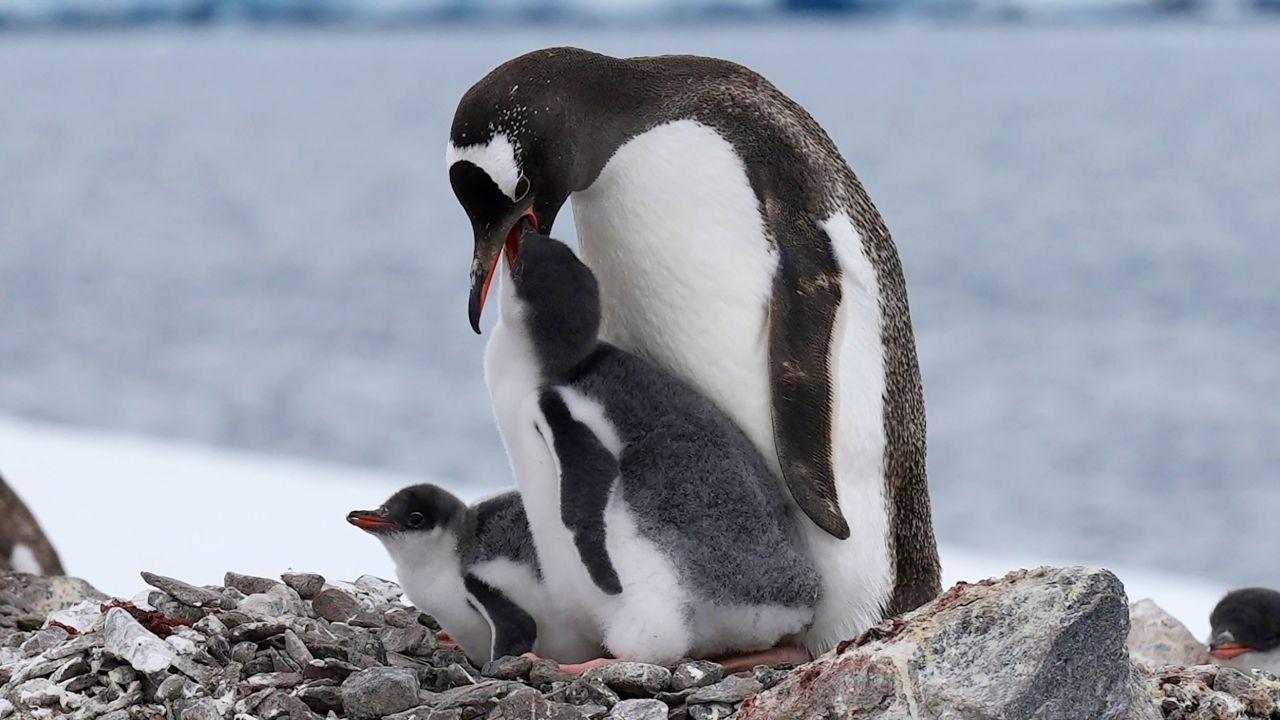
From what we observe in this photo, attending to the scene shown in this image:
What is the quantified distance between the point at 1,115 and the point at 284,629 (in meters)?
52.6

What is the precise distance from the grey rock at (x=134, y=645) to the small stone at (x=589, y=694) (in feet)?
1.93

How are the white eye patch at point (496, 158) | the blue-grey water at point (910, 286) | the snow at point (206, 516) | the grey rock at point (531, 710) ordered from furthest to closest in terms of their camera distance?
the blue-grey water at point (910, 286)
the snow at point (206, 516)
the white eye patch at point (496, 158)
the grey rock at point (531, 710)

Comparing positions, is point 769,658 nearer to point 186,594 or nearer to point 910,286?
point 186,594

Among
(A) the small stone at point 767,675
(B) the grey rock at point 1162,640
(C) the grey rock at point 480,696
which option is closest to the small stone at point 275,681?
(C) the grey rock at point 480,696

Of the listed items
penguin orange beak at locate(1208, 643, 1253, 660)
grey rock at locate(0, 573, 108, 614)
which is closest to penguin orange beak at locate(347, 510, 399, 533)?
grey rock at locate(0, 573, 108, 614)

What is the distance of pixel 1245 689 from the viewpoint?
2.58m

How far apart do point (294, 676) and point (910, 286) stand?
62.0 ft

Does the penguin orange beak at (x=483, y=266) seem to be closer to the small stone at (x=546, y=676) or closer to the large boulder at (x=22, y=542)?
the small stone at (x=546, y=676)

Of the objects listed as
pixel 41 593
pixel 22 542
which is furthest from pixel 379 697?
pixel 22 542

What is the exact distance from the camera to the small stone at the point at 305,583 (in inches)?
112

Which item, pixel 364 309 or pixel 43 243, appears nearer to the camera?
pixel 364 309

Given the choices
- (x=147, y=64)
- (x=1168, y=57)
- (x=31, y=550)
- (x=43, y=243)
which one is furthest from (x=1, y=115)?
(x=31, y=550)

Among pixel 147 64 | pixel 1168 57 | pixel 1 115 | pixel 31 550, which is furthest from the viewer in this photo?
pixel 147 64

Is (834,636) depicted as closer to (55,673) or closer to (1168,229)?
(55,673)
